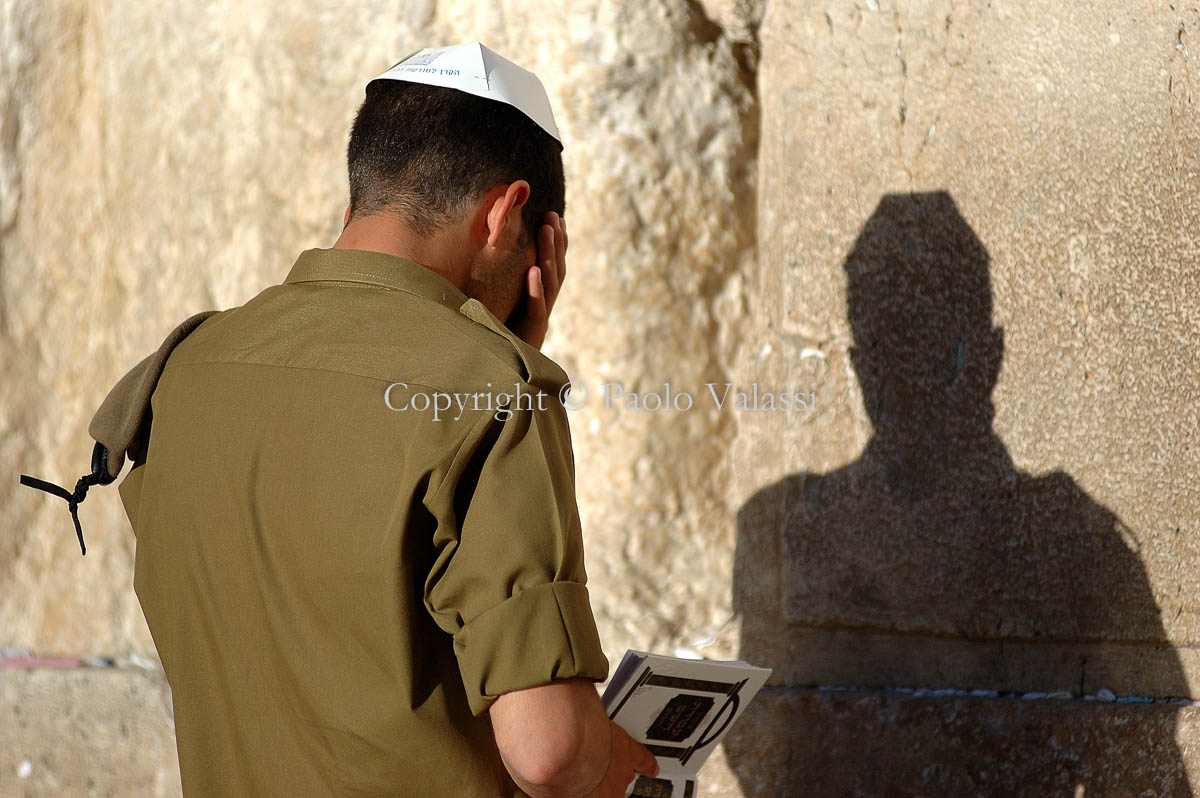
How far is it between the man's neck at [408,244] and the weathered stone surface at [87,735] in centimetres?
162

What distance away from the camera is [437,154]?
1.36 m

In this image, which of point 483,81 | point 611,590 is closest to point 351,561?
point 483,81

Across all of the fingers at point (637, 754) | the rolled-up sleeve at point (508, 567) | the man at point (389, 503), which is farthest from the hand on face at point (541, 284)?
the fingers at point (637, 754)

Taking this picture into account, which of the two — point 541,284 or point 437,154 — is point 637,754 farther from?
point 437,154

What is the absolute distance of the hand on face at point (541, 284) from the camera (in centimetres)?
147

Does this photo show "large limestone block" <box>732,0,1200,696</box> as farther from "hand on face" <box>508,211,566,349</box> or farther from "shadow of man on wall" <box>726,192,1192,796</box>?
"hand on face" <box>508,211,566,349</box>

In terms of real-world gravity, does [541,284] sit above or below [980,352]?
above

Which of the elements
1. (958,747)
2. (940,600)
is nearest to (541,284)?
(940,600)

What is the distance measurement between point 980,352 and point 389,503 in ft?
4.14

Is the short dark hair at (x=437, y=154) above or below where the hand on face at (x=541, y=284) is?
above

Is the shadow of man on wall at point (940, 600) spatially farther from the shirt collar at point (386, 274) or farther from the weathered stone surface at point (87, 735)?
the weathered stone surface at point (87, 735)

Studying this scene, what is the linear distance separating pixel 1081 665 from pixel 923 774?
336 mm

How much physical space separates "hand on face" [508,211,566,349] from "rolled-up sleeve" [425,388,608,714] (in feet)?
1.17

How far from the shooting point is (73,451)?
281cm
